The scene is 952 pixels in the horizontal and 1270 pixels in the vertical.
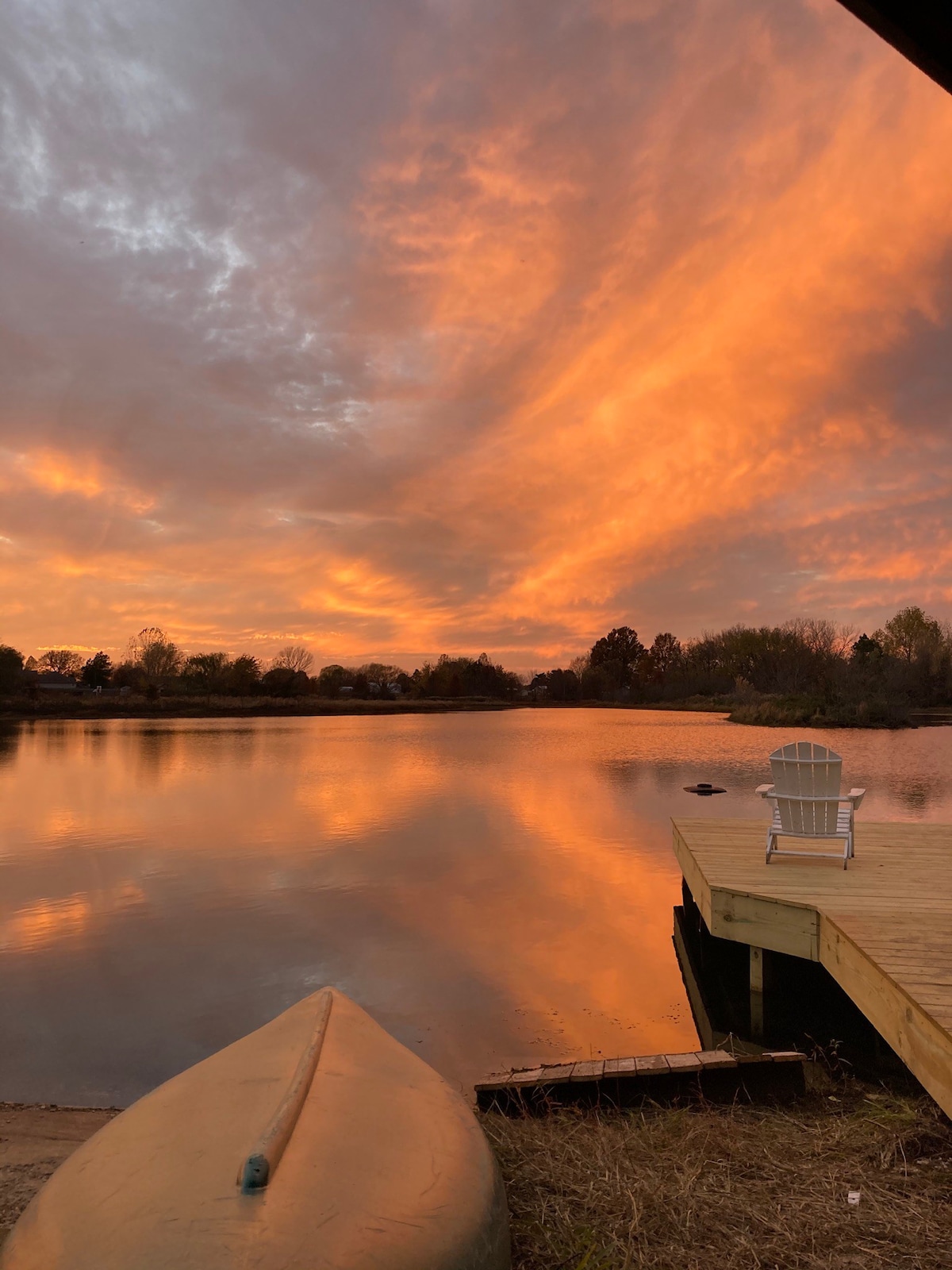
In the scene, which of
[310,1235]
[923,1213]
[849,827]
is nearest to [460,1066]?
[923,1213]

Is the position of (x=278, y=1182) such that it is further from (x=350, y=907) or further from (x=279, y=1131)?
(x=350, y=907)

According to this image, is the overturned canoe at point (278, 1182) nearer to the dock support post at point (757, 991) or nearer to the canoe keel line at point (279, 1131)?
the canoe keel line at point (279, 1131)

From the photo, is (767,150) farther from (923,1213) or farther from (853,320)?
(923,1213)

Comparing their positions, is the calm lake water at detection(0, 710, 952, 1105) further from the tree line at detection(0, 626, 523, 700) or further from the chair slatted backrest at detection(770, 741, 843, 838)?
the tree line at detection(0, 626, 523, 700)

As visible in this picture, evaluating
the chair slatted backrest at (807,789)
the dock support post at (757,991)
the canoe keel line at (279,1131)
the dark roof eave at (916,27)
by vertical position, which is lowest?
the dock support post at (757,991)

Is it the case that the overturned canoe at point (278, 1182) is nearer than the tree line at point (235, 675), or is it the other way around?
the overturned canoe at point (278, 1182)

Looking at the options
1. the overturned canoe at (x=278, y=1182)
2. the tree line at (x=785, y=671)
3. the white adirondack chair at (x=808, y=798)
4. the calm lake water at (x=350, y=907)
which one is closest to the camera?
the overturned canoe at (x=278, y=1182)

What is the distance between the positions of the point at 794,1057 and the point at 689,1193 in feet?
4.86

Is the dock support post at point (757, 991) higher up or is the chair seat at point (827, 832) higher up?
the chair seat at point (827, 832)

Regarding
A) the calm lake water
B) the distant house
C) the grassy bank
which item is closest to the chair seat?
the calm lake water

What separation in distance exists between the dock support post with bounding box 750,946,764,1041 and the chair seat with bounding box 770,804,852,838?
3.74 feet

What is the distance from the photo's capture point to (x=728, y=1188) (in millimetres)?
2846

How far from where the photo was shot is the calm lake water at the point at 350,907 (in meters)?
5.22

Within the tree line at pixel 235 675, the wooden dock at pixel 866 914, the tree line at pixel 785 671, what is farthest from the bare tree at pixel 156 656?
the wooden dock at pixel 866 914
